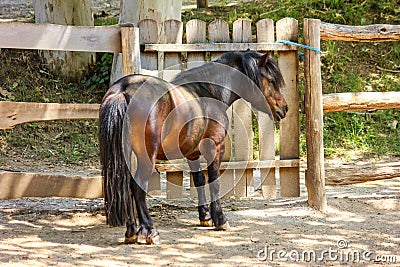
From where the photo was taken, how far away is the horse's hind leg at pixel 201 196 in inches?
222

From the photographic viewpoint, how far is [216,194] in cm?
551

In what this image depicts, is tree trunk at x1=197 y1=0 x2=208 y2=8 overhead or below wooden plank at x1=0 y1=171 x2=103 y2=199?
overhead

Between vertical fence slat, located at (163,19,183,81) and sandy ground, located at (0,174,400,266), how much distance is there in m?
1.33

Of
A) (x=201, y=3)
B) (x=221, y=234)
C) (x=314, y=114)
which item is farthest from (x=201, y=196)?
(x=201, y=3)

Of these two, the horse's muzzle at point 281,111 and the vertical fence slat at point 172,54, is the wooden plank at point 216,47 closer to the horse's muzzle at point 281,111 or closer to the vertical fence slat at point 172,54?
the vertical fence slat at point 172,54

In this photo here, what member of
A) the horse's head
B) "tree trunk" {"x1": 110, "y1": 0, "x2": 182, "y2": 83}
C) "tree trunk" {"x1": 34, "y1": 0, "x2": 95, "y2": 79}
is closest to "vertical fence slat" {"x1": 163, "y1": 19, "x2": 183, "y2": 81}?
the horse's head

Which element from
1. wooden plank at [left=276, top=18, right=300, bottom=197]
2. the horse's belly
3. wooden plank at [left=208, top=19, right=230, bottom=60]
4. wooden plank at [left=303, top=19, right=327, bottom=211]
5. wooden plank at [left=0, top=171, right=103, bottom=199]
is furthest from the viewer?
wooden plank at [left=276, top=18, right=300, bottom=197]

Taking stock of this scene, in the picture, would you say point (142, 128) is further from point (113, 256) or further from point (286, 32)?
point (286, 32)

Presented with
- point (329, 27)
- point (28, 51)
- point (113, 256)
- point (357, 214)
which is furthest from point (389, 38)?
point (28, 51)

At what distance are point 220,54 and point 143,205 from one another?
1.98 metres

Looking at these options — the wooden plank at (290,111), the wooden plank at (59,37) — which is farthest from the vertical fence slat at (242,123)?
the wooden plank at (59,37)

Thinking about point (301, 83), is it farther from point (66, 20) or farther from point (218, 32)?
point (218, 32)

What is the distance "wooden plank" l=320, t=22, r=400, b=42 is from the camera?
6.23 m

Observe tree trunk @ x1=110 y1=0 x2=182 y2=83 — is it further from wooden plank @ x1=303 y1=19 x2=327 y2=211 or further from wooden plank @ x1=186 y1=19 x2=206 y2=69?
wooden plank @ x1=303 y1=19 x2=327 y2=211
